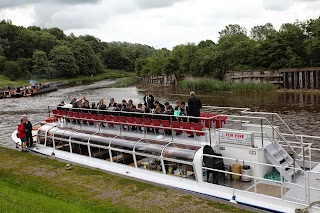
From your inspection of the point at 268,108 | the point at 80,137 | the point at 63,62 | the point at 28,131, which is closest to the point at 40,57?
the point at 63,62

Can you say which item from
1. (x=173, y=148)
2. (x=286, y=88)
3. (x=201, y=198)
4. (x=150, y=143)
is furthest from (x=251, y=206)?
(x=286, y=88)

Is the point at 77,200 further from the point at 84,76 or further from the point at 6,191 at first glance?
the point at 84,76

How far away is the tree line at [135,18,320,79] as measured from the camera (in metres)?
60.7

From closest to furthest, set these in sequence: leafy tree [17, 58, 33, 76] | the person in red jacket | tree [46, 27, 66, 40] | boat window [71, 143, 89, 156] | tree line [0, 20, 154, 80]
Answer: boat window [71, 143, 89, 156]
the person in red jacket
leafy tree [17, 58, 33, 76]
tree line [0, 20, 154, 80]
tree [46, 27, 66, 40]

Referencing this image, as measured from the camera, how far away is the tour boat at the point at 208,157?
13000mm

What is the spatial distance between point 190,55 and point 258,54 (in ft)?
68.0

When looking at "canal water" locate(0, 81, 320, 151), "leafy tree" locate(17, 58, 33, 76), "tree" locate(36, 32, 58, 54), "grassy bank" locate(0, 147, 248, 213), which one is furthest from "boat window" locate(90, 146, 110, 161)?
"tree" locate(36, 32, 58, 54)

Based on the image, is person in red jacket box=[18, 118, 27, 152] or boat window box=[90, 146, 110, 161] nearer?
boat window box=[90, 146, 110, 161]

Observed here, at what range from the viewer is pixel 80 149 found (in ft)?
65.2

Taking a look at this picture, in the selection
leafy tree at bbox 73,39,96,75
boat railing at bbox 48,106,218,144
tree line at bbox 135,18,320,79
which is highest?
leafy tree at bbox 73,39,96,75

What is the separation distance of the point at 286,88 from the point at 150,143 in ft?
152

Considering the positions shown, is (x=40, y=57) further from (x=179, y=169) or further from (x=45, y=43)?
(x=179, y=169)

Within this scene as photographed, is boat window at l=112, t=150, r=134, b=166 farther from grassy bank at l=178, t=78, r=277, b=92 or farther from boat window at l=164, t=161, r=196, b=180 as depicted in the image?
grassy bank at l=178, t=78, r=277, b=92

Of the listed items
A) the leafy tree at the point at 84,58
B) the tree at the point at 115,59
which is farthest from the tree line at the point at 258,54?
the tree at the point at 115,59
